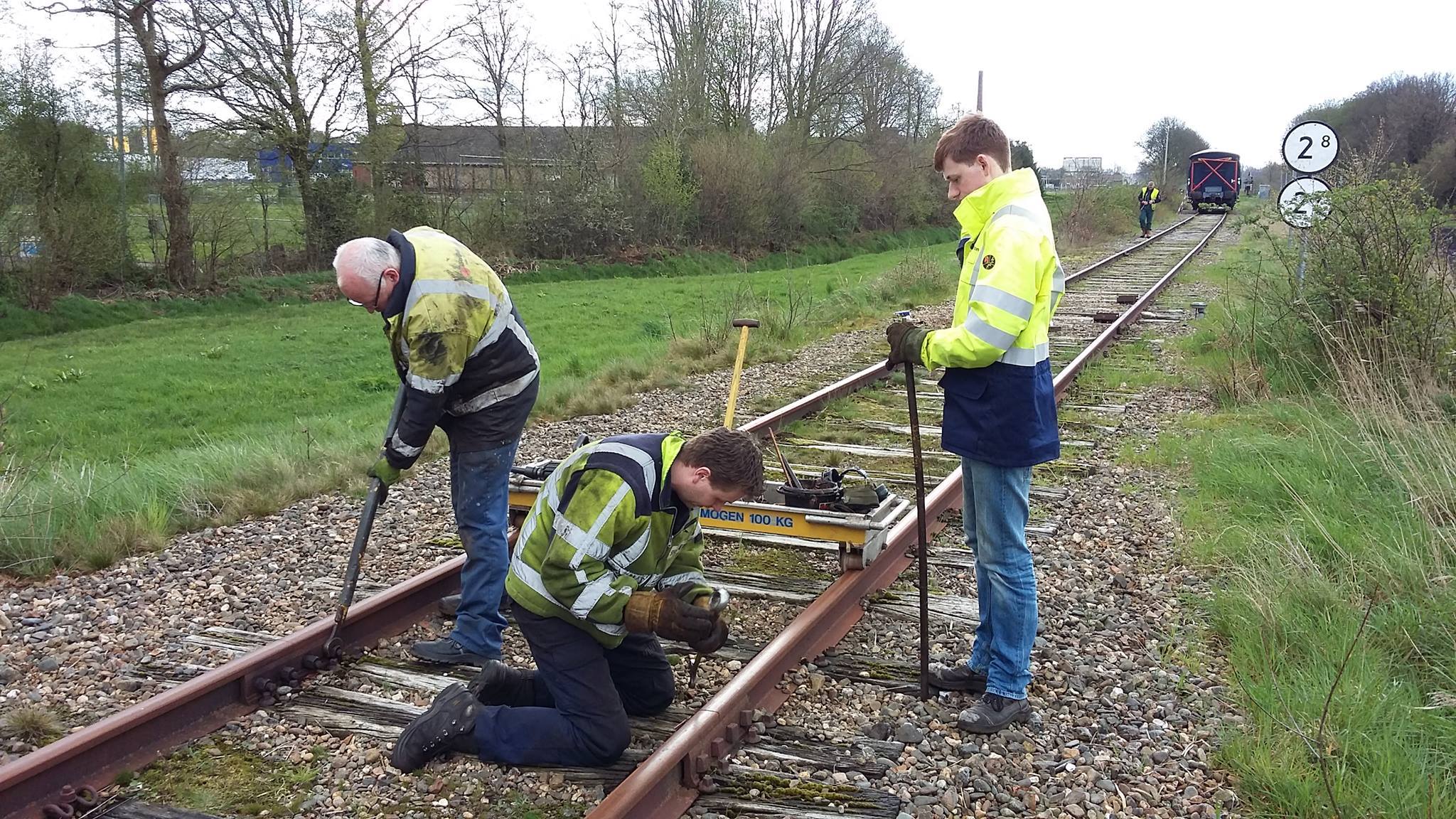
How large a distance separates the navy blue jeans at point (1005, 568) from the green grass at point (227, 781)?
2.49 metres

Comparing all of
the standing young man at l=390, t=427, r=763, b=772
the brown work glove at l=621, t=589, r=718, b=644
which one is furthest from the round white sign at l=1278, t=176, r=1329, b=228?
the brown work glove at l=621, t=589, r=718, b=644

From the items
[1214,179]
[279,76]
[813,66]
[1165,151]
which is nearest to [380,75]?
[279,76]

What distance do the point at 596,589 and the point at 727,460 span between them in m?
0.63

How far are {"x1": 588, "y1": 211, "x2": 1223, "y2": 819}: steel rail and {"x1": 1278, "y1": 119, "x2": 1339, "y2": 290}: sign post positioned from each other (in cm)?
591

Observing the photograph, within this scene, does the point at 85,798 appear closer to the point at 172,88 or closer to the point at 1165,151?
the point at 172,88

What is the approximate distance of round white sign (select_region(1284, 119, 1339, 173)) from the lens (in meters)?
10.9

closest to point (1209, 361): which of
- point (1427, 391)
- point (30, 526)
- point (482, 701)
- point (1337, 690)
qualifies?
point (1427, 391)

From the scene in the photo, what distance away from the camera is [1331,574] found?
4.82 m

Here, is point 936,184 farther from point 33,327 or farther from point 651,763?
point 651,763

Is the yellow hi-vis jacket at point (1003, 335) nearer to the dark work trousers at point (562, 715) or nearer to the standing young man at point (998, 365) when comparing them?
the standing young man at point (998, 365)

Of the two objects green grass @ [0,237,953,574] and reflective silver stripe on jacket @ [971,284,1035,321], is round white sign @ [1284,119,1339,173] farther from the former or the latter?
reflective silver stripe on jacket @ [971,284,1035,321]

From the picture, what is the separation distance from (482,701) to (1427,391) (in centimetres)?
712

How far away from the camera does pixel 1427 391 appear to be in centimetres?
725

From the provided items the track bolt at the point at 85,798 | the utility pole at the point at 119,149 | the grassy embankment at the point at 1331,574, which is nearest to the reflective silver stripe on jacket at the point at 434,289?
the track bolt at the point at 85,798
